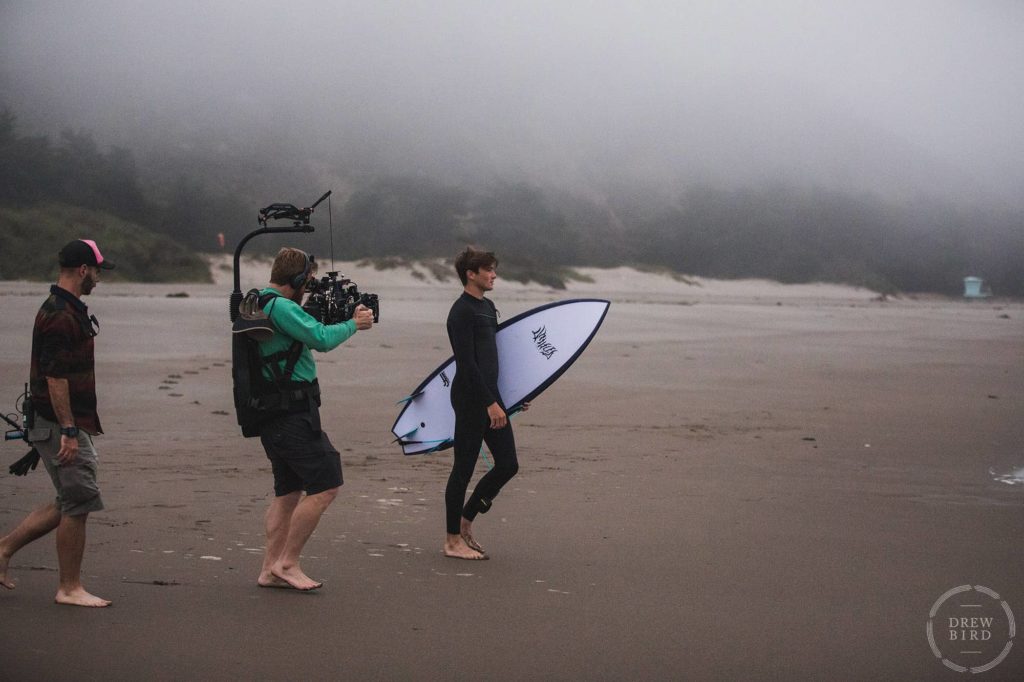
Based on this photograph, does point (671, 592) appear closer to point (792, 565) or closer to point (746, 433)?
point (792, 565)

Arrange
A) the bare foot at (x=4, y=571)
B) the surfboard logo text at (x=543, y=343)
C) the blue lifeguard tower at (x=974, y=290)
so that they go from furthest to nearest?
the blue lifeguard tower at (x=974, y=290) → the surfboard logo text at (x=543, y=343) → the bare foot at (x=4, y=571)

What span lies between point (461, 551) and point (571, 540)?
0.64m

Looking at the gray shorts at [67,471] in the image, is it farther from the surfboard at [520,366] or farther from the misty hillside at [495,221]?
the misty hillside at [495,221]

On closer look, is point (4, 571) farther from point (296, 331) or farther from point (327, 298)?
point (327, 298)

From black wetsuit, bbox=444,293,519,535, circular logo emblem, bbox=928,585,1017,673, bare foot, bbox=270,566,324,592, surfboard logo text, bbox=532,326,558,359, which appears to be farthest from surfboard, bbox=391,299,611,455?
circular logo emblem, bbox=928,585,1017,673

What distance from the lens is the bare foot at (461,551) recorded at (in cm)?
485

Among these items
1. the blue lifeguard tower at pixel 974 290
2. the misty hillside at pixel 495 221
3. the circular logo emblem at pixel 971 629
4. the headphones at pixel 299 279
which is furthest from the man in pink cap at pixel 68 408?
the blue lifeguard tower at pixel 974 290

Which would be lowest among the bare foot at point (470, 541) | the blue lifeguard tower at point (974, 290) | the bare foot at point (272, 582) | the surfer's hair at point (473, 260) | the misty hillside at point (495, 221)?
the bare foot at point (272, 582)

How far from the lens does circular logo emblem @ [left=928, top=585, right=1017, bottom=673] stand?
12.1ft

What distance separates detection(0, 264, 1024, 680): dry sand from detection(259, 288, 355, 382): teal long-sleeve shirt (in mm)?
946

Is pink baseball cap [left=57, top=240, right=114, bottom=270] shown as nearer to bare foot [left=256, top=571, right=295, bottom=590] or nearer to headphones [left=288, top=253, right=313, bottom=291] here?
headphones [left=288, top=253, right=313, bottom=291]

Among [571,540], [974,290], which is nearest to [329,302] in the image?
[571,540]

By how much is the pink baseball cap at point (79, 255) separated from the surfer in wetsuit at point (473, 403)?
151 cm

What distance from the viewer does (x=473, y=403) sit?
4.87 metres
